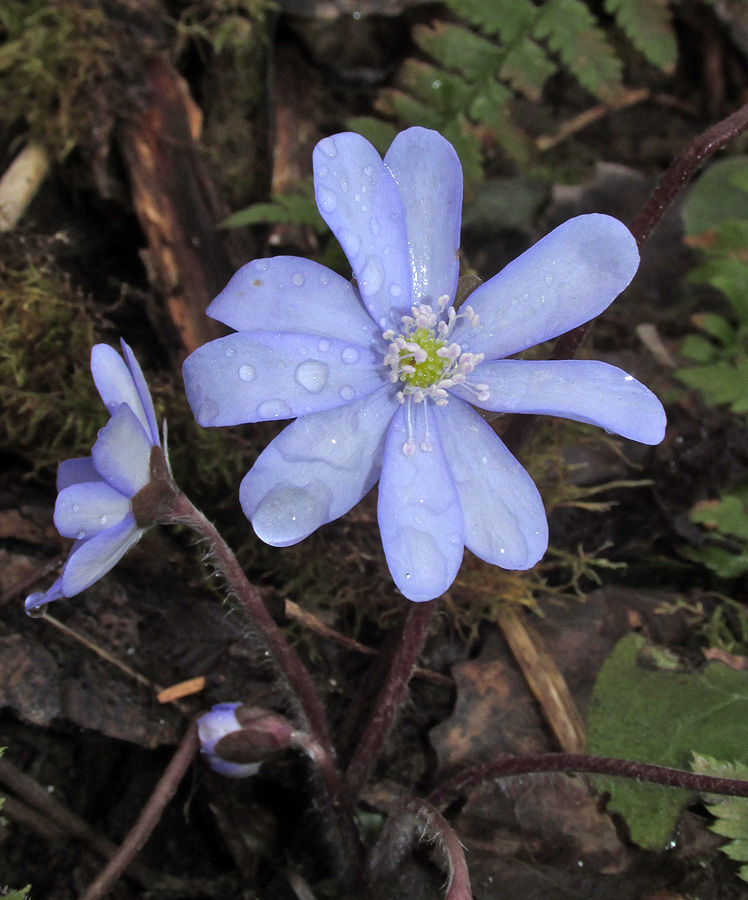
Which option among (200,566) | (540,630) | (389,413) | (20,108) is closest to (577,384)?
(389,413)

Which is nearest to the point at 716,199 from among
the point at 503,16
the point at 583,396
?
the point at 503,16

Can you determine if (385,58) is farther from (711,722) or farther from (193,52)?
(711,722)

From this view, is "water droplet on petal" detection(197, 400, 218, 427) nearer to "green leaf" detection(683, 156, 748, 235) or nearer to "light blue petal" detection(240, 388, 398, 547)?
"light blue petal" detection(240, 388, 398, 547)

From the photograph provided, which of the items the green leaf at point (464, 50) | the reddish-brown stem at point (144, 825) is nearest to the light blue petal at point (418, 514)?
the reddish-brown stem at point (144, 825)

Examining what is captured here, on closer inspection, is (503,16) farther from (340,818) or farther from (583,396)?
(340,818)

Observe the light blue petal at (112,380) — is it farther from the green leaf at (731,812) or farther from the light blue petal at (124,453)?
the green leaf at (731,812)

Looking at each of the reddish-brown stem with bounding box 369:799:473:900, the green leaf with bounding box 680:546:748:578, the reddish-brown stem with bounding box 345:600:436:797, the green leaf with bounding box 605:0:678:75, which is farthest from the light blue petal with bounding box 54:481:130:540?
the green leaf with bounding box 605:0:678:75
